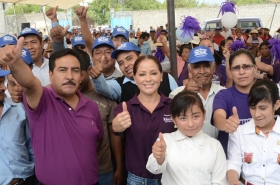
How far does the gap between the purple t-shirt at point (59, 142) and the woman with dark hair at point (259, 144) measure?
1024 mm

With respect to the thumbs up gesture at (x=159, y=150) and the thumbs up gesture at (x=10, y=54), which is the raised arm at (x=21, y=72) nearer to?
the thumbs up gesture at (x=10, y=54)

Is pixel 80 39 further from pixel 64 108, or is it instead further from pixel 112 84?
pixel 64 108

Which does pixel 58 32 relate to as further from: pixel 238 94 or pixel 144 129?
pixel 238 94

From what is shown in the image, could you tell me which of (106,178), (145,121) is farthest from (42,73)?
(145,121)

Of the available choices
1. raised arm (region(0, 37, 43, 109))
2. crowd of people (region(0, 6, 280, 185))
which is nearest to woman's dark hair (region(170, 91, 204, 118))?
crowd of people (region(0, 6, 280, 185))

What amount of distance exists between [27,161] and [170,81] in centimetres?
145

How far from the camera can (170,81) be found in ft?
9.87

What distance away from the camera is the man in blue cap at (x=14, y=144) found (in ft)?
7.94

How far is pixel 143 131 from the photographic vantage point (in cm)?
235

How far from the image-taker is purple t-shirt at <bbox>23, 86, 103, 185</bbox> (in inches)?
83.4

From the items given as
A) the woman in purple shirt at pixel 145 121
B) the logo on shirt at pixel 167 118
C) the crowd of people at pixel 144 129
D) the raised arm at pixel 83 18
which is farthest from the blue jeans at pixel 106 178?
the raised arm at pixel 83 18

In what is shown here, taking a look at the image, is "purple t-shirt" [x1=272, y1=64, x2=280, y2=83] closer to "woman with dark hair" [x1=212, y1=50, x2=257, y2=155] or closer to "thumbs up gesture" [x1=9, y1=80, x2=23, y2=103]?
"woman with dark hair" [x1=212, y1=50, x2=257, y2=155]

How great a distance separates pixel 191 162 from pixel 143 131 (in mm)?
429

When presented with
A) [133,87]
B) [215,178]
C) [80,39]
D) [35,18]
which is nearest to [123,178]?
[133,87]
